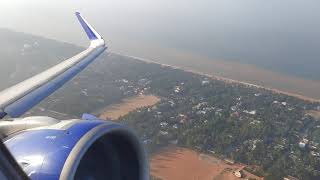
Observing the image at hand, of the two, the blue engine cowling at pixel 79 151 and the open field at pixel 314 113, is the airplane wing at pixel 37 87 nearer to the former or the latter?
the blue engine cowling at pixel 79 151

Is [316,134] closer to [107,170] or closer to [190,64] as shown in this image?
[190,64]

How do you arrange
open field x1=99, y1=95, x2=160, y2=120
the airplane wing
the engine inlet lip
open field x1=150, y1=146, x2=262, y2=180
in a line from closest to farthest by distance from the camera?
the engine inlet lip < the airplane wing < open field x1=150, y1=146, x2=262, y2=180 < open field x1=99, y1=95, x2=160, y2=120

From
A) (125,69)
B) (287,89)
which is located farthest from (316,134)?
(125,69)

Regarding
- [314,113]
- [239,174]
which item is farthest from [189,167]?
[314,113]

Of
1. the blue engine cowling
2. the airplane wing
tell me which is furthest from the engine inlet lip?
the airplane wing

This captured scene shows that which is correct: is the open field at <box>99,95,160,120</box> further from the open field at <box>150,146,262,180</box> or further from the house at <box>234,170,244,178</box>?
the house at <box>234,170,244,178</box>

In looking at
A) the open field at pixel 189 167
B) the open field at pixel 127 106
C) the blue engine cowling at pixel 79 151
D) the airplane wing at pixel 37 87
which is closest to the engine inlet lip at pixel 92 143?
the blue engine cowling at pixel 79 151

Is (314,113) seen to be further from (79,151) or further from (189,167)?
(79,151)
